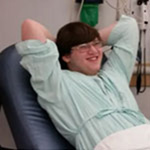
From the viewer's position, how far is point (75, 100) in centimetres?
146

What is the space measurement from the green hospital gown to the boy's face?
41 mm

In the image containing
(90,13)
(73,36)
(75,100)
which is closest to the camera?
(75,100)

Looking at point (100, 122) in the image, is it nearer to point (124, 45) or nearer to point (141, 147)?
point (141, 147)

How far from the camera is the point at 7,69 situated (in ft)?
5.24

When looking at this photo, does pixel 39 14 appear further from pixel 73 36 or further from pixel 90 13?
pixel 73 36

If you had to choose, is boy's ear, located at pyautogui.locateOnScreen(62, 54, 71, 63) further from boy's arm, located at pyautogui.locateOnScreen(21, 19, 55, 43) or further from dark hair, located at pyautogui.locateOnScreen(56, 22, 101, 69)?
boy's arm, located at pyautogui.locateOnScreen(21, 19, 55, 43)

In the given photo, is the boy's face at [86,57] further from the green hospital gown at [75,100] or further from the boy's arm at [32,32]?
the boy's arm at [32,32]

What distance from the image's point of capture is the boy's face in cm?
157

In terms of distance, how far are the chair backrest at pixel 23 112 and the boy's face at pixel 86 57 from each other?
0.86 feet

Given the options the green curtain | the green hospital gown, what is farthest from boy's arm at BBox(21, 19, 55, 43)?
the green curtain

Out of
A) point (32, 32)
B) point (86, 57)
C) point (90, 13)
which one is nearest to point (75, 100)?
point (86, 57)

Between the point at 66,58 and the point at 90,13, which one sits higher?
the point at 90,13

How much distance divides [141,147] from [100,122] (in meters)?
0.22

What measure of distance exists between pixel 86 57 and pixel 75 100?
243 millimetres
